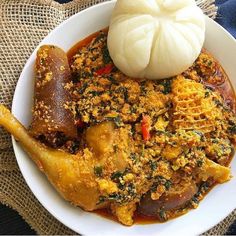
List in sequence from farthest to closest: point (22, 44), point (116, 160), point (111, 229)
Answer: point (22, 44) < point (111, 229) < point (116, 160)

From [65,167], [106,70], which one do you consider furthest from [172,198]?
[106,70]

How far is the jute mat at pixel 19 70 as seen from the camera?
2592 millimetres

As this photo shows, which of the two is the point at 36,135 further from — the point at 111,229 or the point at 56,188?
the point at 111,229

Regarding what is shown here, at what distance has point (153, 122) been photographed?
93.1 inches

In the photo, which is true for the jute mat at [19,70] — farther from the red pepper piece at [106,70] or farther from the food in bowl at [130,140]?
the red pepper piece at [106,70]

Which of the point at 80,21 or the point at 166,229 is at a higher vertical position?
the point at 80,21

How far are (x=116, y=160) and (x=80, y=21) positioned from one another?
0.69 m

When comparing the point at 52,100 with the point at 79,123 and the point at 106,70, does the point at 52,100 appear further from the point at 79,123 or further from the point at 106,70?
the point at 106,70

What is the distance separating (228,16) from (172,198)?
107 cm

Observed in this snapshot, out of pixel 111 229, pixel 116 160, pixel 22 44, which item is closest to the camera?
pixel 116 160

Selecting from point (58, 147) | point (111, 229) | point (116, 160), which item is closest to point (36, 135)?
point (58, 147)

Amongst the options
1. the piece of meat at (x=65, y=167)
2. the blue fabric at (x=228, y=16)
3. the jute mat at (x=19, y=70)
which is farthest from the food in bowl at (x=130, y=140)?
the blue fabric at (x=228, y=16)

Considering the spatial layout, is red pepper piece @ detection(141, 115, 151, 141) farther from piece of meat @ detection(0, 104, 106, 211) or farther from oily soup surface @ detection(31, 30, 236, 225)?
piece of meat @ detection(0, 104, 106, 211)

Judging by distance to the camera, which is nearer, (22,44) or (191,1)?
(191,1)
